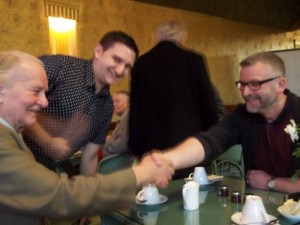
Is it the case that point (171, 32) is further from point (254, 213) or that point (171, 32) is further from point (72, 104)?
point (254, 213)

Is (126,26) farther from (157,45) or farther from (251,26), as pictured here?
(251,26)

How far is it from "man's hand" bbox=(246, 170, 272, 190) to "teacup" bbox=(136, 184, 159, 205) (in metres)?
0.51

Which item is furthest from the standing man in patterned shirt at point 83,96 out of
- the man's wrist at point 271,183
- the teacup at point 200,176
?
the man's wrist at point 271,183

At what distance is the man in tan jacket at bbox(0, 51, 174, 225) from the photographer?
98 cm

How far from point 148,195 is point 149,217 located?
0.16m

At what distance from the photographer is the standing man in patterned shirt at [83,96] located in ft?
5.87

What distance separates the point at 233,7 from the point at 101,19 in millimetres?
3034

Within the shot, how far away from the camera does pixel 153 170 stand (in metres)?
1.34

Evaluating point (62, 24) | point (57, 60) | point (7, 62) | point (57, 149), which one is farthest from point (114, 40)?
point (62, 24)

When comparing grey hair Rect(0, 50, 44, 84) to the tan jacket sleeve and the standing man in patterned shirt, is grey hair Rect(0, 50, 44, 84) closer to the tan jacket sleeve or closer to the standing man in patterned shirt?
the tan jacket sleeve

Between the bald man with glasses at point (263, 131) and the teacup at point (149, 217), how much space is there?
0.37m

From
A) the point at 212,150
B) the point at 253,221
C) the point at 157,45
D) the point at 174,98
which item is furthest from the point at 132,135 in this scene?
the point at 253,221

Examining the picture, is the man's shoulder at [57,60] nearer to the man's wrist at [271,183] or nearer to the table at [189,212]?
the table at [189,212]

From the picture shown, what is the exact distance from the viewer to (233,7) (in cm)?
658
